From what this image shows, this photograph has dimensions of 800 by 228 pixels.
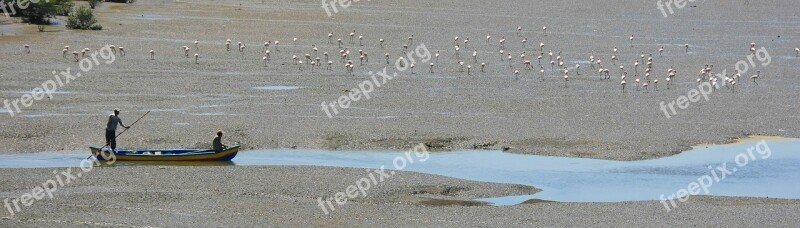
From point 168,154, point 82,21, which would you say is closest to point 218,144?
point 168,154

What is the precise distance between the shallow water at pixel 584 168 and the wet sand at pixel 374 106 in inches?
30.2

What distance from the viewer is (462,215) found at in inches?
927

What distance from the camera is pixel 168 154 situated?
28078 mm

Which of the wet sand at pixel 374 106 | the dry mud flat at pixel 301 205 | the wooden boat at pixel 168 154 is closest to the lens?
the dry mud flat at pixel 301 205

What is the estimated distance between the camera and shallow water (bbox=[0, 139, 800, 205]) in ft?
87.2

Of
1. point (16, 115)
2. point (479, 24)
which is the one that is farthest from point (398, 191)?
point (479, 24)

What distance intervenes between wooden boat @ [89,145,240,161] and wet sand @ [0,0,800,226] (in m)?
0.77

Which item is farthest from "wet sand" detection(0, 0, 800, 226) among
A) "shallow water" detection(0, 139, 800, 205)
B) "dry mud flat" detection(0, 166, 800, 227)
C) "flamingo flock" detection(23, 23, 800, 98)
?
"shallow water" detection(0, 139, 800, 205)

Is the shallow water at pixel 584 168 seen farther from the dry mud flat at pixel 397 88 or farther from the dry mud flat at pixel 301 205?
the dry mud flat at pixel 301 205

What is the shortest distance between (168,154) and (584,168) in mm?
9232

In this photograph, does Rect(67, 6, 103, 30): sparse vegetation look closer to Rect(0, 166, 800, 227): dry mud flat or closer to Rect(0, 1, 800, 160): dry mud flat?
Rect(0, 1, 800, 160): dry mud flat

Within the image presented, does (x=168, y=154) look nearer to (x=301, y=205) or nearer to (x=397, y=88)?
(x=301, y=205)

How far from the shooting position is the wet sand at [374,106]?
24.0 metres

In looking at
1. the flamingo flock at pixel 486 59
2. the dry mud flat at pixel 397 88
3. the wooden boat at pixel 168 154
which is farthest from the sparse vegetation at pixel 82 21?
the wooden boat at pixel 168 154
